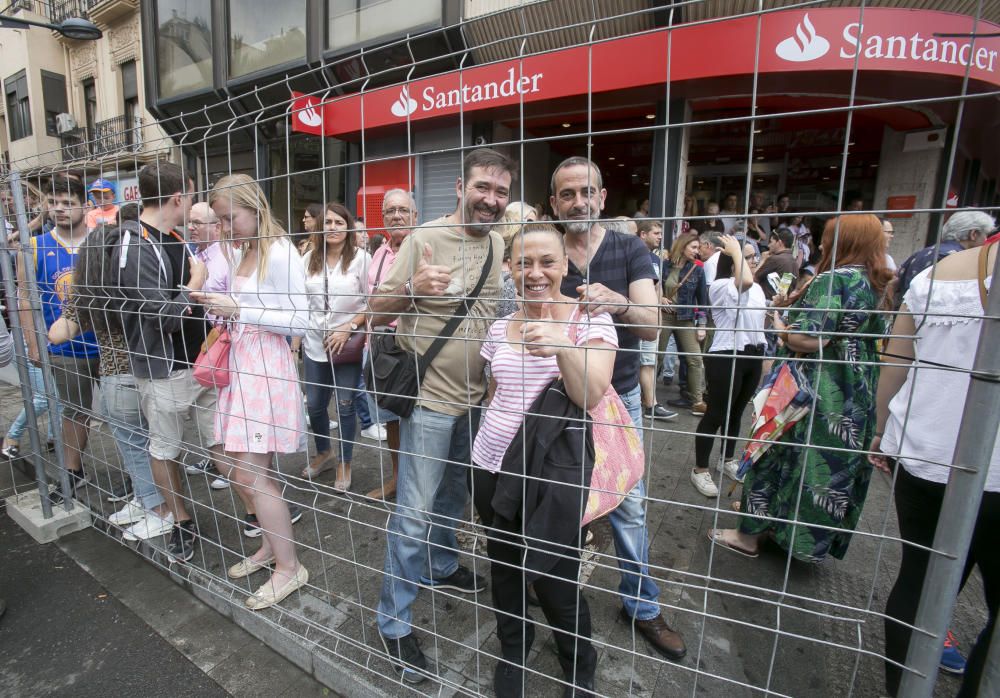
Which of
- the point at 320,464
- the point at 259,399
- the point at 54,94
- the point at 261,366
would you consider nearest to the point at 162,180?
the point at 261,366

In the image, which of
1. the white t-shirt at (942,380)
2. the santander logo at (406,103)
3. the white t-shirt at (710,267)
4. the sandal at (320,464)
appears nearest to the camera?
the santander logo at (406,103)

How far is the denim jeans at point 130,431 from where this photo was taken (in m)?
2.70

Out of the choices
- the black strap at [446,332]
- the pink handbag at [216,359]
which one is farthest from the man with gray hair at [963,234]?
the pink handbag at [216,359]

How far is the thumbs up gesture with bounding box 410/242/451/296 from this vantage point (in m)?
1.68

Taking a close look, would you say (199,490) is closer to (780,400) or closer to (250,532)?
(250,532)

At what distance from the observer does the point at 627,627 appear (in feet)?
7.25

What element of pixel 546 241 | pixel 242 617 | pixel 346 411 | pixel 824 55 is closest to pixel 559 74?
pixel 824 55

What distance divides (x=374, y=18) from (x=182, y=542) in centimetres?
841

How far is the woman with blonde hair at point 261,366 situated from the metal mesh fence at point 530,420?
15mm

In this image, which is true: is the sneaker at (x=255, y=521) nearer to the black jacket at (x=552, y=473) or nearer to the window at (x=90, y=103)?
the black jacket at (x=552, y=473)

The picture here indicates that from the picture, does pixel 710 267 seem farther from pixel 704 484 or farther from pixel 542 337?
pixel 542 337

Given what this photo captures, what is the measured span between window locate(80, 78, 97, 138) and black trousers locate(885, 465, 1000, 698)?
21.4 metres

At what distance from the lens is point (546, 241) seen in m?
1.58

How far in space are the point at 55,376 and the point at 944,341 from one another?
434cm
